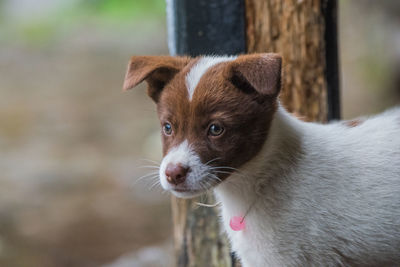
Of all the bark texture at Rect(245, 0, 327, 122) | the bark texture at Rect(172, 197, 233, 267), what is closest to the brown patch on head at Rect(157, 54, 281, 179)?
the bark texture at Rect(245, 0, 327, 122)

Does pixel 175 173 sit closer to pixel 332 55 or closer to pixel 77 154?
pixel 332 55

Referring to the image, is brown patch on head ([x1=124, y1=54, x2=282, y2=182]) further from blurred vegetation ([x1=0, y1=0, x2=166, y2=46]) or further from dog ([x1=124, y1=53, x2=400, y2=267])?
blurred vegetation ([x1=0, y1=0, x2=166, y2=46])

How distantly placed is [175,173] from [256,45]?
172 centimetres

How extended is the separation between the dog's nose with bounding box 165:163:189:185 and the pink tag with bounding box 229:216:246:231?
2.02 feet

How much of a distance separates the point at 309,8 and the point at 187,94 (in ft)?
5.51

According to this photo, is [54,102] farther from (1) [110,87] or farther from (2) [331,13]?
(2) [331,13]

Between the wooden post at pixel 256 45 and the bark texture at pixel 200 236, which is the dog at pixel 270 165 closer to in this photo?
the wooden post at pixel 256 45

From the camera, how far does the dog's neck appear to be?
12.2 ft

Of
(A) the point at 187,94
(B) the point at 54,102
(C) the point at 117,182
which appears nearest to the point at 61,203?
(C) the point at 117,182

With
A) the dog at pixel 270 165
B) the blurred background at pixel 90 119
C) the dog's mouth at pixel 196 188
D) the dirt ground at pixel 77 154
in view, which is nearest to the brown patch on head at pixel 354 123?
the dog at pixel 270 165

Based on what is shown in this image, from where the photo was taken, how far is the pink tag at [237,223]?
12.6 ft

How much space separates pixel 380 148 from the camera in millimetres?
3797

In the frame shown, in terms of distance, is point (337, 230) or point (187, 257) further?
point (187, 257)

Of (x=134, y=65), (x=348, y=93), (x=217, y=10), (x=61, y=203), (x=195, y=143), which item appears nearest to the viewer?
(x=195, y=143)
